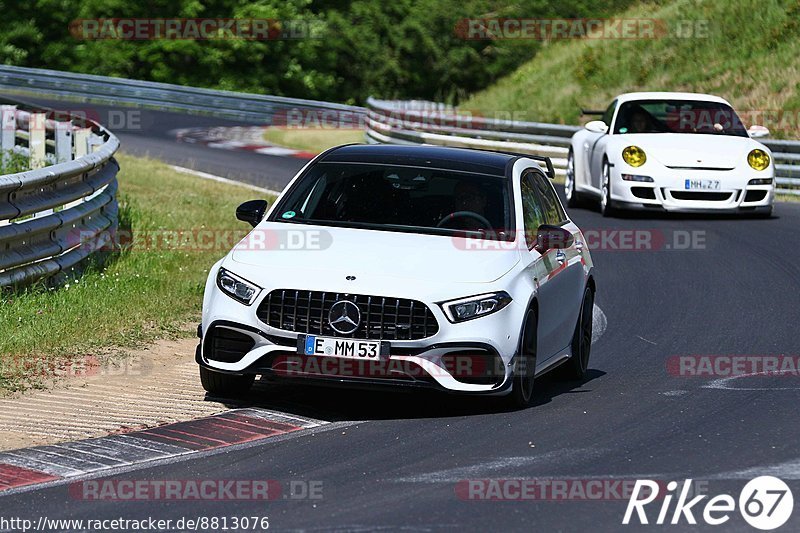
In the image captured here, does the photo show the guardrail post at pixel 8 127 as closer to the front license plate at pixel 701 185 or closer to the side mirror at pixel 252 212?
the front license plate at pixel 701 185

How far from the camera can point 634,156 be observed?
1897 cm

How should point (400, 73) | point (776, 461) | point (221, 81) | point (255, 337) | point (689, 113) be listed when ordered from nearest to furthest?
point (776, 461)
point (255, 337)
point (689, 113)
point (221, 81)
point (400, 73)

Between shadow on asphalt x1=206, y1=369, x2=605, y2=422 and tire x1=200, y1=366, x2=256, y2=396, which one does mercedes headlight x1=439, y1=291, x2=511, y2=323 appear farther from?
tire x1=200, y1=366, x2=256, y2=396

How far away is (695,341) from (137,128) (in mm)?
23917

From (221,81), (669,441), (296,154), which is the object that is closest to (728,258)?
(669,441)

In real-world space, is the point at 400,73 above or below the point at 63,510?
below

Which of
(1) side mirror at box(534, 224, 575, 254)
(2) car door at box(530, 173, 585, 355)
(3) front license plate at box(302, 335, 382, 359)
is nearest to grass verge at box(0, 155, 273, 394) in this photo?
(3) front license plate at box(302, 335, 382, 359)

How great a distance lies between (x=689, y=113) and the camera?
64.9 ft

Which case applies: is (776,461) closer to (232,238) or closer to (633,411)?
(633,411)

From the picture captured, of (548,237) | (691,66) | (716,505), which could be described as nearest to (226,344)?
(548,237)

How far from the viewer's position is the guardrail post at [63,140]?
1878 centimetres

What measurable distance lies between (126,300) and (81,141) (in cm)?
653

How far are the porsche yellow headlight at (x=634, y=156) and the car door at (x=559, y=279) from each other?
8.60m

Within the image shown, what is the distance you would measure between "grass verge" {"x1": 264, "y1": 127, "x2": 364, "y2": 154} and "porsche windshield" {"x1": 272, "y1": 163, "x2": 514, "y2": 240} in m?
22.5
